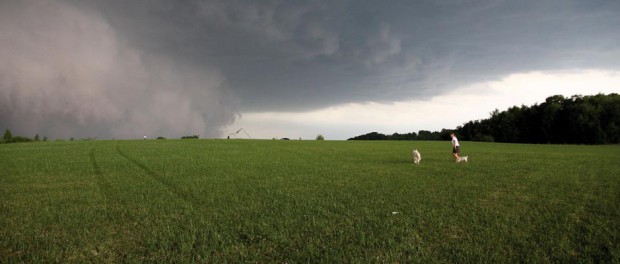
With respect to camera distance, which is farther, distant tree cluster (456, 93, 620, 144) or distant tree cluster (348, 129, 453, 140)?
distant tree cluster (348, 129, 453, 140)

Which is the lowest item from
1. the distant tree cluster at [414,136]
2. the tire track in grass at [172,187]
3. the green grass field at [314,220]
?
the green grass field at [314,220]

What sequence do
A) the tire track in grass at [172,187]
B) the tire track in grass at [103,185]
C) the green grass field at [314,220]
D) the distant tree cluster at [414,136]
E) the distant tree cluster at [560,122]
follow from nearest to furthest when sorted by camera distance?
the green grass field at [314,220] → the tire track in grass at [172,187] → the tire track in grass at [103,185] → the distant tree cluster at [560,122] → the distant tree cluster at [414,136]

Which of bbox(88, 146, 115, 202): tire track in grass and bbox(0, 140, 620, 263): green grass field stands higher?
bbox(88, 146, 115, 202): tire track in grass

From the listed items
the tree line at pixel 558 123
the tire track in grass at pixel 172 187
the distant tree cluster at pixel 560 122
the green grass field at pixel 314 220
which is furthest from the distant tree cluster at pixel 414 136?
the green grass field at pixel 314 220

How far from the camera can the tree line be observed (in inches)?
3260

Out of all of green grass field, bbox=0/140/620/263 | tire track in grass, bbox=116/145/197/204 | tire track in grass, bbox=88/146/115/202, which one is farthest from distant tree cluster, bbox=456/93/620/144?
tire track in grass, bbox=88/146/115/202

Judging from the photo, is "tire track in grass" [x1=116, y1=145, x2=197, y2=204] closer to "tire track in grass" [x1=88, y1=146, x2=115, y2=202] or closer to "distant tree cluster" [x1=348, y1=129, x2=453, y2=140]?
"tire track in grass" [x1=88, y1=146, x2=115, y2=202]

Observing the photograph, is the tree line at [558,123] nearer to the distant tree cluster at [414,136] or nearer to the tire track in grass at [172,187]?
the distant tree cluster at [414,136]

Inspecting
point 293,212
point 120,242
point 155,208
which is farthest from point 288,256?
point 155,208

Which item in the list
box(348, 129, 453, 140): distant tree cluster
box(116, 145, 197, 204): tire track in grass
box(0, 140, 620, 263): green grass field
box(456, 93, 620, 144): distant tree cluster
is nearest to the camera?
box(0, 140, 620, 263): green grass field

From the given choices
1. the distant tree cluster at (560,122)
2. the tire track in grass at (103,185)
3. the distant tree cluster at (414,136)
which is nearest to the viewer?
the tire track in grass at (103,185)

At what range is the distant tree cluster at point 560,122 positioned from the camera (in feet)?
271

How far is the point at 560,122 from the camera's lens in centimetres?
9131

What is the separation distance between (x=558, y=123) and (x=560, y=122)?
0.49 m
